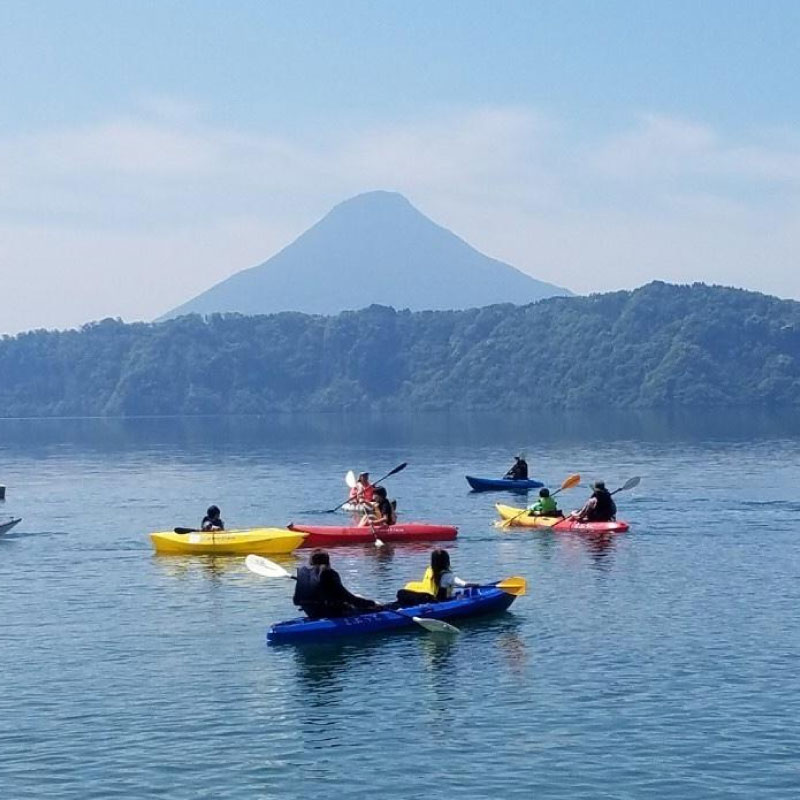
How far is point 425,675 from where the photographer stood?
90.3 feet

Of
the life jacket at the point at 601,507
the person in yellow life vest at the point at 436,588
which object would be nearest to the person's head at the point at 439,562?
the person in yellow life vest at the point at 436,588

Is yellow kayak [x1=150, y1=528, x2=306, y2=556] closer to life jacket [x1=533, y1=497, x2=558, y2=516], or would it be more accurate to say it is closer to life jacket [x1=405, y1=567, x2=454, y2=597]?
life jacket [x1=533, y1=497, x2=558, y2=516]

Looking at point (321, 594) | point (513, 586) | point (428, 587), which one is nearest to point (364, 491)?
point (513, 586)

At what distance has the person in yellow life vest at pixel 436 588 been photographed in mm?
32062

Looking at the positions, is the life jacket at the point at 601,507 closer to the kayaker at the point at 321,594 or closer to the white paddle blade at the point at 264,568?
the white paddle blade at the point at 264,568

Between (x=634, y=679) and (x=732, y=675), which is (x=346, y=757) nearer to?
(x=634, y=679)

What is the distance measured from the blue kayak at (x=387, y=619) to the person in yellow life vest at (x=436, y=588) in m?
0.27

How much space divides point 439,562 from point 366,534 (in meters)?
15.3

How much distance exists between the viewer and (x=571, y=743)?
74.1 ft

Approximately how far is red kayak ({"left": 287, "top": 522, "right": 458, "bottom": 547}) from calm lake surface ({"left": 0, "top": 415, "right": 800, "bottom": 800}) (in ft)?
4.10

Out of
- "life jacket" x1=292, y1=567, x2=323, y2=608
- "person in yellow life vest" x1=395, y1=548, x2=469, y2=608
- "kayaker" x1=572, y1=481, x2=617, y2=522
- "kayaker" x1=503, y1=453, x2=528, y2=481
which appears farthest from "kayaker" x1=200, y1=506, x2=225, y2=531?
"kayaker" x1=503, y1=453, x2=528, y2=481

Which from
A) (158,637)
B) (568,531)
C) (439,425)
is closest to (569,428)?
(439,425)

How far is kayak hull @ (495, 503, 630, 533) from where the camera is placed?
48.4 metres

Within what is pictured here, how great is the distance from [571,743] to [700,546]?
80.5ft
